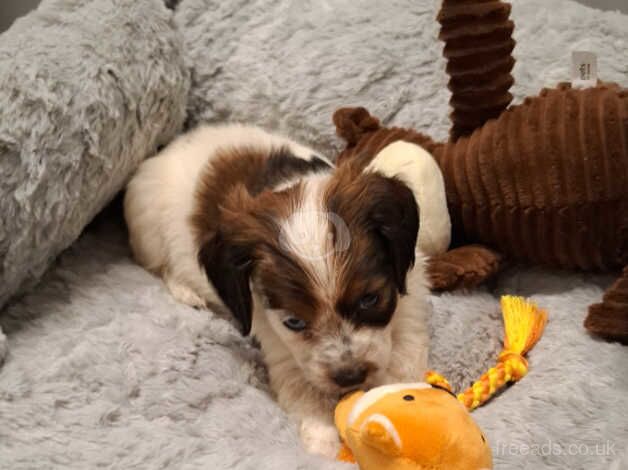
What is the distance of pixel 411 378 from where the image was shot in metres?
1.66

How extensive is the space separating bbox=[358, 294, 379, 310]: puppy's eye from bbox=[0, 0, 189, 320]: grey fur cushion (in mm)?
872

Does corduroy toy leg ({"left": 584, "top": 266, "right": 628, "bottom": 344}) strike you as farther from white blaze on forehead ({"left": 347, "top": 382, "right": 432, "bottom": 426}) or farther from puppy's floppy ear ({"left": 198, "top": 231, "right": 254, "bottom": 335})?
puppy's floppy ear ({"left": 198, "top": 231, "right": 254, "bottom": 335})

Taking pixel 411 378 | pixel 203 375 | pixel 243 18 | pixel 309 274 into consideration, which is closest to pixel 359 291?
pixel 309 274

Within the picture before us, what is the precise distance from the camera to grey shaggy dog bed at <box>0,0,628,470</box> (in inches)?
57.7

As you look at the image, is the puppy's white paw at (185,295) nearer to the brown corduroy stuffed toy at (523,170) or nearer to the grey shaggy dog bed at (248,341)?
the grey shaggy dog bed at (248,341)

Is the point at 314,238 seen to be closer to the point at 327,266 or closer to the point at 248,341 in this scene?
the point at 327,266

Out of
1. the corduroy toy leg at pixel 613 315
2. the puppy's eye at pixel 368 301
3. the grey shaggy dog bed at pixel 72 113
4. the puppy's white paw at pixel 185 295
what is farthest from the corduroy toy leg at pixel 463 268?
the grey shaggy dog bed at pixel 72 113

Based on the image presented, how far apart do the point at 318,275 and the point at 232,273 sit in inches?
8.6

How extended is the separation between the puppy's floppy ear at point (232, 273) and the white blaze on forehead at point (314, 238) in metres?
0.11

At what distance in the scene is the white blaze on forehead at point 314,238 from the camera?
4.73ft

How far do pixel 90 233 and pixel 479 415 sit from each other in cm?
135

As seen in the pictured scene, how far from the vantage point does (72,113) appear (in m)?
1.96

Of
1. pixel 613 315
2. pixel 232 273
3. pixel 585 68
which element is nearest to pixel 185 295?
pixel 232 273

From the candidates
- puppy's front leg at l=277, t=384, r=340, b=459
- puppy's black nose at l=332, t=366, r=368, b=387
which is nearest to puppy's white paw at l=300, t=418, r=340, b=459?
puppy's front leg at l=277, t=384, r=340, b=459
